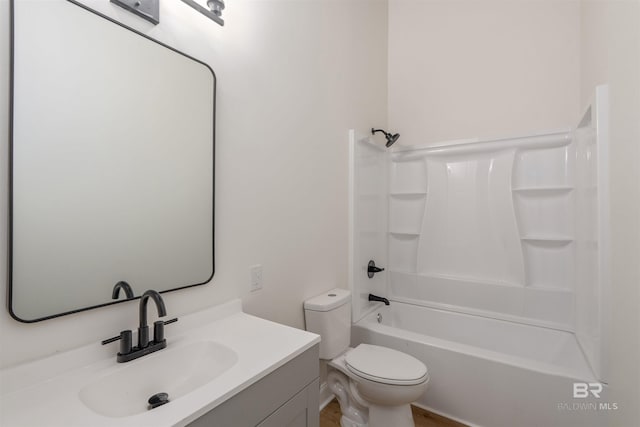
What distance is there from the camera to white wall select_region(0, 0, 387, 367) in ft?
3.08

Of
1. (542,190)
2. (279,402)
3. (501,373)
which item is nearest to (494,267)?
(542,190)

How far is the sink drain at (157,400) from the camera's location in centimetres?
88

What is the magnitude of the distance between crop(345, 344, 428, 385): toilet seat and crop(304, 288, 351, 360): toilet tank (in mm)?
111

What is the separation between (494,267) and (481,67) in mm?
1682

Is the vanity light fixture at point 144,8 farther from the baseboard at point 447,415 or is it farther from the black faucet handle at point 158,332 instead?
the baseboard at point 447,415

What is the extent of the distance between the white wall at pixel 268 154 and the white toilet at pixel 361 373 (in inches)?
5.7

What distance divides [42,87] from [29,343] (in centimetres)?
70

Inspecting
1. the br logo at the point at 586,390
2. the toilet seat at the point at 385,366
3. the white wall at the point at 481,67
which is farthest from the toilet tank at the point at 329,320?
the white wall at the point at 481,67

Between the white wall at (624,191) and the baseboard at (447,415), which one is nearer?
the white wall at (624,191)

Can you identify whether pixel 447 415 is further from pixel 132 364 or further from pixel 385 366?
pixel 132 364

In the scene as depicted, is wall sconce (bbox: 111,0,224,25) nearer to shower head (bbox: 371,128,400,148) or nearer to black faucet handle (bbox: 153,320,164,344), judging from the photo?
black faucet handle (bbox: 153,320,164,344)

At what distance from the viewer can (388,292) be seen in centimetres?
283

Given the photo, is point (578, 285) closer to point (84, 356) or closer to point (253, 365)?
→ point (253, 365)

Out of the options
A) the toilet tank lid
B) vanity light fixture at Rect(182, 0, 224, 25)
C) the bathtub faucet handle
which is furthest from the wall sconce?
the bathtub faucet handle
